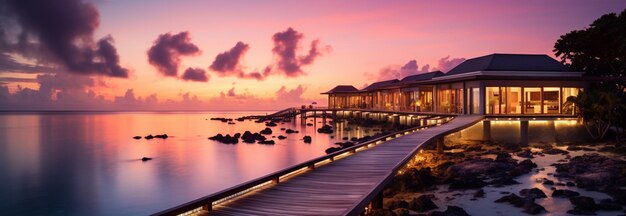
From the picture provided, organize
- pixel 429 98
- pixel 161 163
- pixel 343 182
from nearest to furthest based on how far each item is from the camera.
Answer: pixel 343 182
pixel 161 163
pixel 429 98

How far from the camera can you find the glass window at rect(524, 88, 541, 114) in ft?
79.0

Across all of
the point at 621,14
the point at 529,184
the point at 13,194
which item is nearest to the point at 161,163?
the point at 13,194

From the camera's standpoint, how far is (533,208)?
9742 mm

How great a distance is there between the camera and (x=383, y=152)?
1358 cm

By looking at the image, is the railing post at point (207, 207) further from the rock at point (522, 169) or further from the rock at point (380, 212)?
the rock at point (522, 169)

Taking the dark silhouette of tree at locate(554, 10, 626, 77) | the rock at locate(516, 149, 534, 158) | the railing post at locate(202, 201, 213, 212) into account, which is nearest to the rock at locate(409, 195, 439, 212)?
the railing post at locate(202, 201, 213, 212)

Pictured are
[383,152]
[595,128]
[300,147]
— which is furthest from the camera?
[300,147]

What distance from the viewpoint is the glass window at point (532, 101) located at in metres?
24.1

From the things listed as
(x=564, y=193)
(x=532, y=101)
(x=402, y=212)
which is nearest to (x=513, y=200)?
(x=564, y=193)

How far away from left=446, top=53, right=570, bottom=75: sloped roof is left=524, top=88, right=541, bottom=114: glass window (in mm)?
1526

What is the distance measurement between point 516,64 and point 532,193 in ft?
54.0

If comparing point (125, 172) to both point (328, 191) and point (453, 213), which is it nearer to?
point (328, 191)

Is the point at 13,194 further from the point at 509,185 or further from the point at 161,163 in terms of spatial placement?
the point at 509,185

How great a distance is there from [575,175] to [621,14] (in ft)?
53.0
